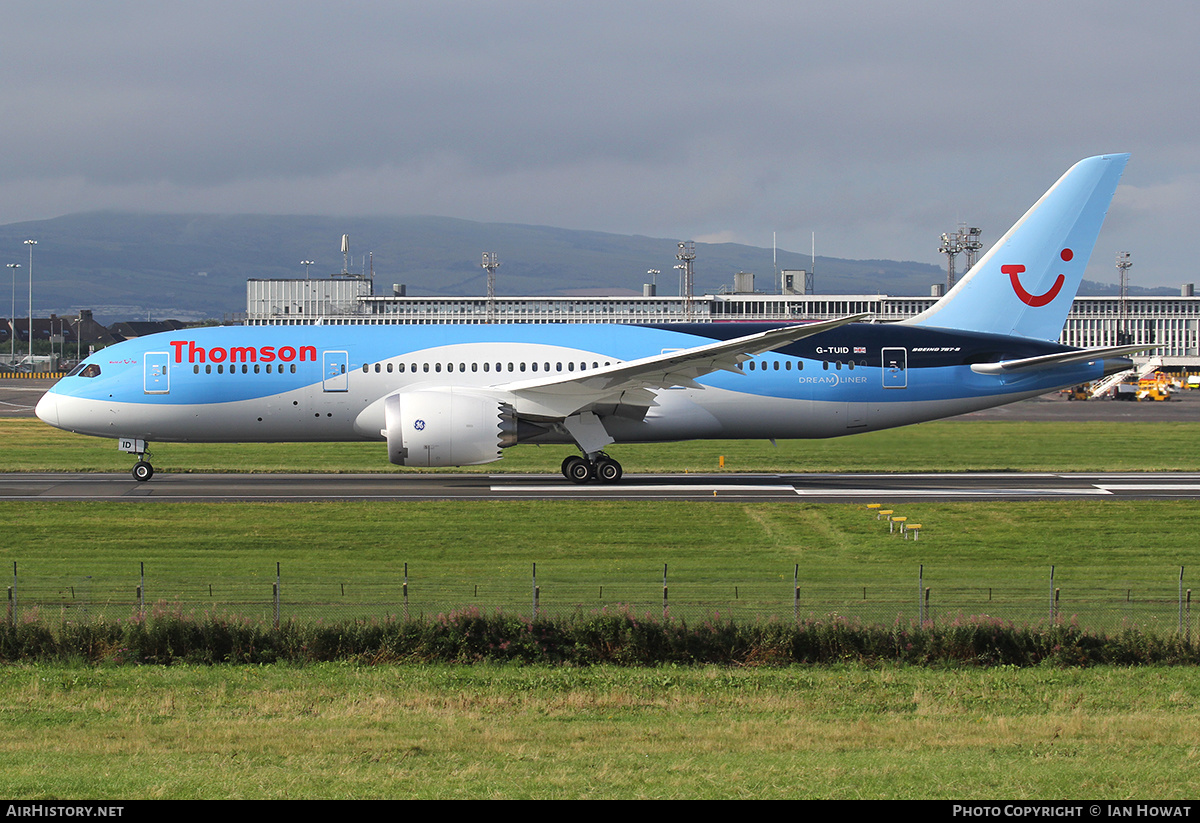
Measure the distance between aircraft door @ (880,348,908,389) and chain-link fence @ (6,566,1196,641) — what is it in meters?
15.4

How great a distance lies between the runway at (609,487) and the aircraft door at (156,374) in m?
3.01

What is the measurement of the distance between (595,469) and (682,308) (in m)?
132

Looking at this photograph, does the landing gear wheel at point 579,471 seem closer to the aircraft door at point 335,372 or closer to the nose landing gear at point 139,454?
the aircraft door at point 335,372

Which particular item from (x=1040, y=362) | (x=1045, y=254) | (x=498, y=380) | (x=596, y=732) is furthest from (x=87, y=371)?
(x=1045, y=254)

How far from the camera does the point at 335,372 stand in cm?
3628

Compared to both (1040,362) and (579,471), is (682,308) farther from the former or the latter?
(579,471)

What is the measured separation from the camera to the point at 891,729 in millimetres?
14031

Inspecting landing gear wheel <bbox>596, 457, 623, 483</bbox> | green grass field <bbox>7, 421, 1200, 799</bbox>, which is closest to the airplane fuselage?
landing gear wheel <bbox>596, 457, 623, 483</bbox>

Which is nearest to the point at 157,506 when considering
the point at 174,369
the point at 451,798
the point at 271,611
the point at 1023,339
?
the point at 174,369

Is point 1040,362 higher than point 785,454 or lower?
higher

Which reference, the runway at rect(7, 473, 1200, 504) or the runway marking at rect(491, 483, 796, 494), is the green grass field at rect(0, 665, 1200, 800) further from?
the runway marking at rect(491, 483, 796, 494)

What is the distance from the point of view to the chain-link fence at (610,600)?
18.2 meters

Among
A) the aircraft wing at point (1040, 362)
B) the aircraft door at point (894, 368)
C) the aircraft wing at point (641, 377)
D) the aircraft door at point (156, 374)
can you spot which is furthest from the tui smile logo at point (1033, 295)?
the aircraft door at point (156, 374)

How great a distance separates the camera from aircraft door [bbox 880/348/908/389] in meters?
36.9
